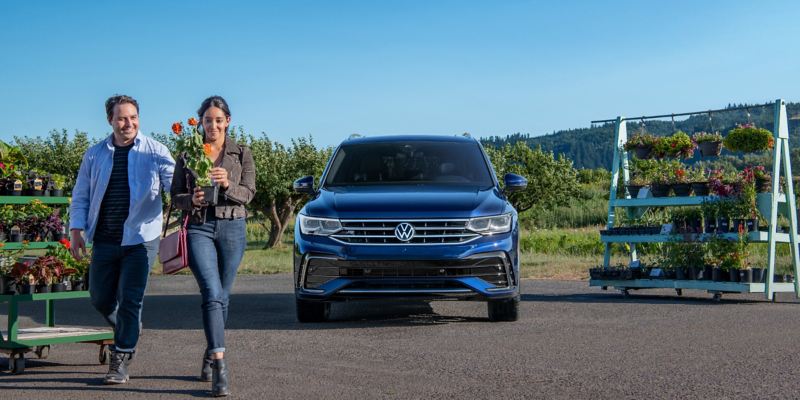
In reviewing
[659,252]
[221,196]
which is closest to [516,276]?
[221,196]

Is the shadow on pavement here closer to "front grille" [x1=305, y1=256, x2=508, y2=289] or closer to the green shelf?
"front grille" [x1=305, y1=256, x2=508, y2=289]

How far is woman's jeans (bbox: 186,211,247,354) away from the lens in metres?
6.35

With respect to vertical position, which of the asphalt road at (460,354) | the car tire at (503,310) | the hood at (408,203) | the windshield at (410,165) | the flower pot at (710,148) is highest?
the flower pot at (710,148)

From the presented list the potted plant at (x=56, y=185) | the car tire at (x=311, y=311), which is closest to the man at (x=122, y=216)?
the potted plant at (x=56, y=185)

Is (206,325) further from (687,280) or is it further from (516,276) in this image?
(687,280)

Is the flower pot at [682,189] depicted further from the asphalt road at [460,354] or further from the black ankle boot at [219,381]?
the black ankle boot at [219,381]

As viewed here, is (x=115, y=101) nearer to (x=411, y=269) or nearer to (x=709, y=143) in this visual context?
(x=411, y=269)

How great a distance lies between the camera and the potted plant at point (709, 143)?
14.5 m

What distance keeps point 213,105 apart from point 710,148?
1004cm

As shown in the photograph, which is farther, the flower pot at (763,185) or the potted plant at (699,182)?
the potted plant at (699,182)

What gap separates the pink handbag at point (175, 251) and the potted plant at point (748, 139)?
31.0 feet

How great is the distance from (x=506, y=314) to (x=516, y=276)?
665mm

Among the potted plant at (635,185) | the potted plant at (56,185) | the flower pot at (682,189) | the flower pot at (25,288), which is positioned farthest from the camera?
the potted plant at (635,185)

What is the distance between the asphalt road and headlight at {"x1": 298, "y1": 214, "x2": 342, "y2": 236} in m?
1.01
